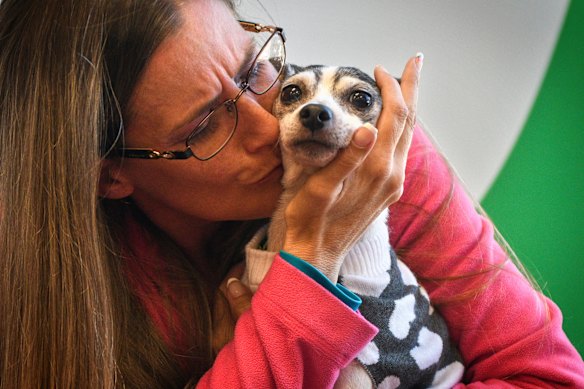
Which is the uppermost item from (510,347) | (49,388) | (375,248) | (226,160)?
(226,160)

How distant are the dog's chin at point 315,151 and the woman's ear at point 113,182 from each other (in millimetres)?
343

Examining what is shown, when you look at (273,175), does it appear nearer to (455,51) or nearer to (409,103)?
(409,103)

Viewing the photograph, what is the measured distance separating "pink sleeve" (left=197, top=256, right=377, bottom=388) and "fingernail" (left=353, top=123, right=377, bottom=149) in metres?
0.22

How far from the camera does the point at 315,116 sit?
92 centimetres

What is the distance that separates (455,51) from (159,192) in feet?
4.11

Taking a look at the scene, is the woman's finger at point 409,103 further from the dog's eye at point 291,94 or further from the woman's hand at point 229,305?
the woman's hand at point 229,305

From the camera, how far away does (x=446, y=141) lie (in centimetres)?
193

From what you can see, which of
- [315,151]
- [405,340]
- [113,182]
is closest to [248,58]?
[315,151]

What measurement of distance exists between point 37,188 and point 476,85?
1496 millimetres

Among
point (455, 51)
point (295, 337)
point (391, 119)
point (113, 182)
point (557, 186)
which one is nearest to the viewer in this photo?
point (295, 337)

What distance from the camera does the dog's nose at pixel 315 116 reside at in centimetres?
92

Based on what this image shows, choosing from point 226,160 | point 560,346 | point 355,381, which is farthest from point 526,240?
point 226,160

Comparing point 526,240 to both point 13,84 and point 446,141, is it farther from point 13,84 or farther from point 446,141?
point 13,84

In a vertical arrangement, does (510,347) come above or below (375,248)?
below
